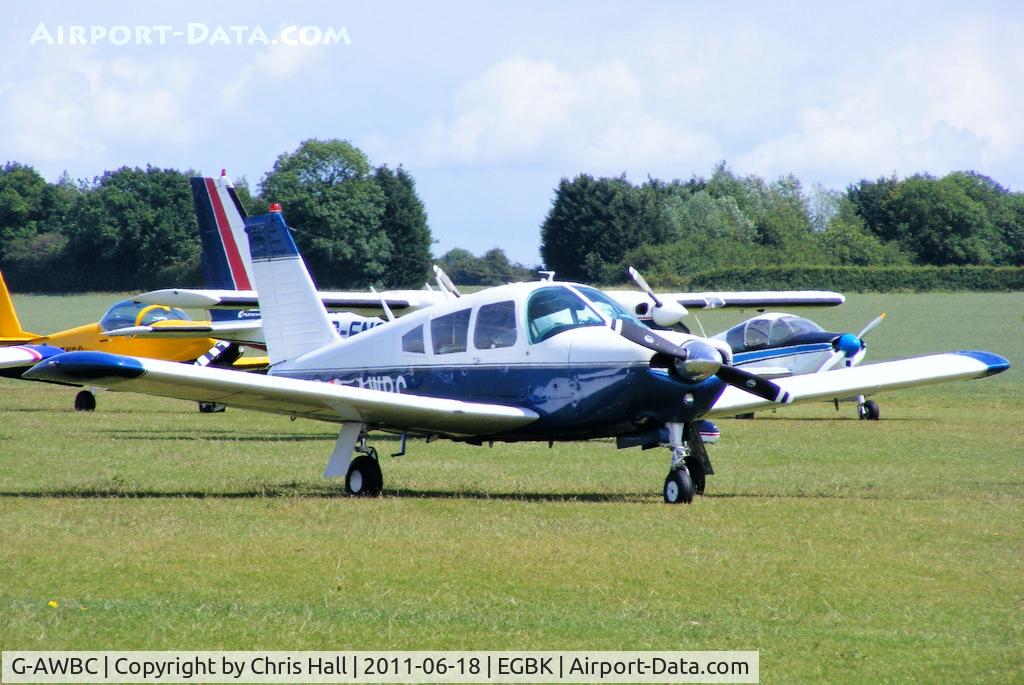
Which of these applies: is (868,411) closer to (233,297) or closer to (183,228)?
(233,297)

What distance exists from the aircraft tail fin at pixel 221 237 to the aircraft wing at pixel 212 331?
3.72 ft

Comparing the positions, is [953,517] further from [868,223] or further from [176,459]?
[868,223]

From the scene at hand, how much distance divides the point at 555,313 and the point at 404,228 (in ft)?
241

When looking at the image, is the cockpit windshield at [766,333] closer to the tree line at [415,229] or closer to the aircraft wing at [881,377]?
the aircraft wing at [881,377]

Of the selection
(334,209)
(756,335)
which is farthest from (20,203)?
(756,335)

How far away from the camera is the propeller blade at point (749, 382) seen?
39.2ft

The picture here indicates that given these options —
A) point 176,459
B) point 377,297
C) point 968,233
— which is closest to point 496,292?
point 176,459

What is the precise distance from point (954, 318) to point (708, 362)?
4879 cm

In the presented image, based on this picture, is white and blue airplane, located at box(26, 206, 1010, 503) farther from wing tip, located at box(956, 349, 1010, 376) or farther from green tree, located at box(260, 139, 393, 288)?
green tree, located at box(260, 139, 393, 288)

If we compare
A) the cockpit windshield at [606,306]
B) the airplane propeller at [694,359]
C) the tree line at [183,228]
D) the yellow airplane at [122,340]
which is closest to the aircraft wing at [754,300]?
the yellow airplane at [122,340]

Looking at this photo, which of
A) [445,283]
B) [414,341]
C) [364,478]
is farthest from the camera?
[445,283]

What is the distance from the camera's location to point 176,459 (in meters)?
16.5

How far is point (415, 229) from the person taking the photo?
Answer: 8569 cm

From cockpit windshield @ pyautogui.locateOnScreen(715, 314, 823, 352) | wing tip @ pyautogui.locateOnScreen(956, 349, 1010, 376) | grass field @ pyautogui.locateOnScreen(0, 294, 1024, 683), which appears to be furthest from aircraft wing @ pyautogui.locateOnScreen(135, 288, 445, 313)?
wing tip @ pyautogui.locateOnScreen(956, 349, 1010, 376)
